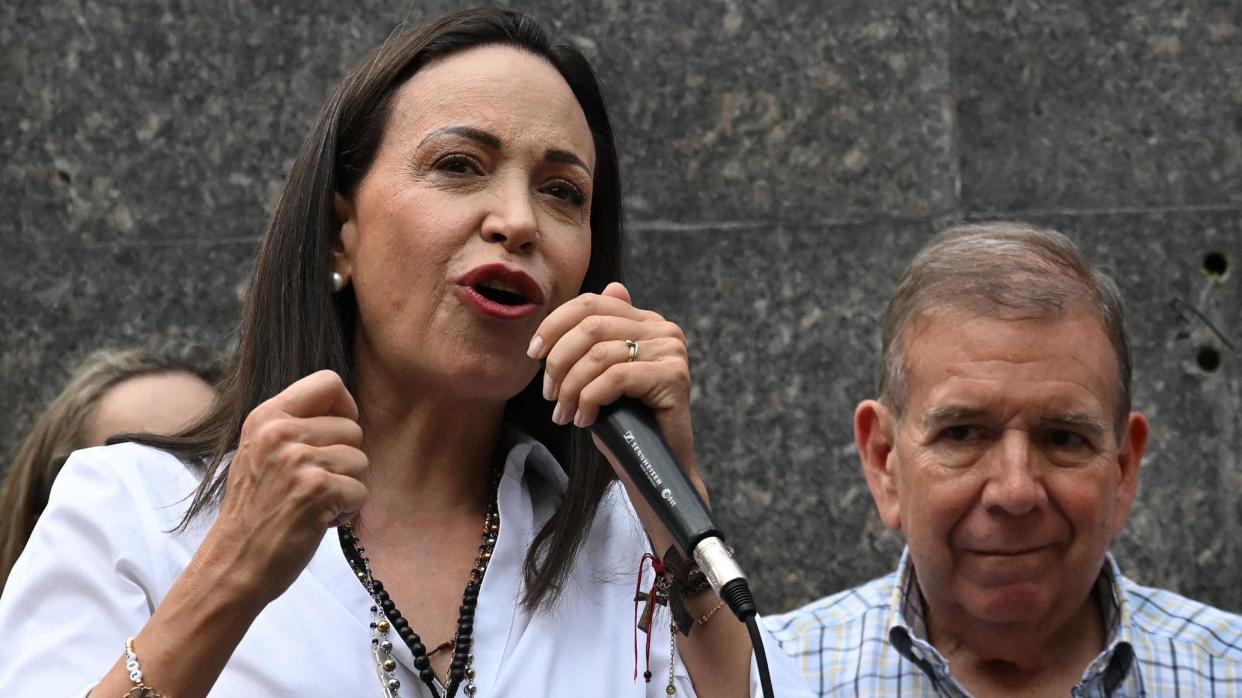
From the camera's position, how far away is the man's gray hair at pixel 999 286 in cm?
341

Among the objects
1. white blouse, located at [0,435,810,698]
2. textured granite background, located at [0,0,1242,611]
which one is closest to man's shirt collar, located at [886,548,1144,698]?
textured granite background, located at [0,0,1242,611]

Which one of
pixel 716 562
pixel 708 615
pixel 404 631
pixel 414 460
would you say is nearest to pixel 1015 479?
pixel 708 615

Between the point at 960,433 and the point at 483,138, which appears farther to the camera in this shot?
the point at 960,433

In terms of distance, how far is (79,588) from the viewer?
91.7 inches

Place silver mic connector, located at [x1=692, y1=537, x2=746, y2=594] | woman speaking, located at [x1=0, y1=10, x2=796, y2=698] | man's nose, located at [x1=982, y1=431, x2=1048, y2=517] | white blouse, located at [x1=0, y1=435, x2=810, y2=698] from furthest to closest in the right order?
man's nose, located at [x1=982, y1=431, x2=1048, y2=517] < white blouse, located at [x1=0, y1=435, x2=810, y2=698] < woman speaking, located at [x1=0, y1=10, x2=796, y2=698] < silver mic connector, located at [x1=692, y1=537, x2=746, y2=594]

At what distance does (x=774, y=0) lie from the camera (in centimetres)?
432

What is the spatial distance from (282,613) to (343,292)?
568 millimetres

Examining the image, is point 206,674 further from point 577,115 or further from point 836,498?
point 836,498

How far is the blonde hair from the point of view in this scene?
372 cm

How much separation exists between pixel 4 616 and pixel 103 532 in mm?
167

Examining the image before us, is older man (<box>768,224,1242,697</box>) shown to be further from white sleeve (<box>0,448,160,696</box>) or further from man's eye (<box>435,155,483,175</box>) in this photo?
white sleeve (<box>0,448,160,696</box>)

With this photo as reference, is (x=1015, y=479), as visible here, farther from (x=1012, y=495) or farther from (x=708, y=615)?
(x=708, y=615)

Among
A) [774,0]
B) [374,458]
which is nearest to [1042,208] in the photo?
[774,0]

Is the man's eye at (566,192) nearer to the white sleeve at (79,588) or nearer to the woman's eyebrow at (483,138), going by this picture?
the woman's eyebrow at (483,138)
